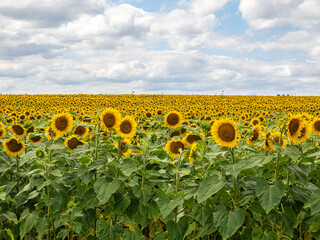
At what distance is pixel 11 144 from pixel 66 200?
1497mm

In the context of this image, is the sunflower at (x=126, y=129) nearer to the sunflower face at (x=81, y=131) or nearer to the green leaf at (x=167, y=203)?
the green leaf at (x=167, y=203)

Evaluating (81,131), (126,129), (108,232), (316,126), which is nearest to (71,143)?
(81,131)

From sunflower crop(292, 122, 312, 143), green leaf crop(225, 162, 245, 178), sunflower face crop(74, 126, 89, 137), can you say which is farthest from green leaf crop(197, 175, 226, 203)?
sunflower face crop(74, 126, 89, 137)

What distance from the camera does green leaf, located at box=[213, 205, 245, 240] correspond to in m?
3.51

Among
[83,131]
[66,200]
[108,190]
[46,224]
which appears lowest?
[46,224]

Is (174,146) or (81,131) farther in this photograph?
(81,131)

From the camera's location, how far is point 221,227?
3.57m

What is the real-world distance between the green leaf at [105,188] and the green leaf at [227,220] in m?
1.22

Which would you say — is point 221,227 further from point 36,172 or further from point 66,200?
point 36,172

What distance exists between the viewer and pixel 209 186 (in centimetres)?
362

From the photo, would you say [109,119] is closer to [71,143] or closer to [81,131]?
[71,143]

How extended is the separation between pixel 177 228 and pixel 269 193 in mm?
1265

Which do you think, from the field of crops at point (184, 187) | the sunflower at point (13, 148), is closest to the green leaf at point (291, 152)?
the field of crops at point (184, 187)

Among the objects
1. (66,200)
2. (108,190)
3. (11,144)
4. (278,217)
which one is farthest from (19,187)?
(278,217)
